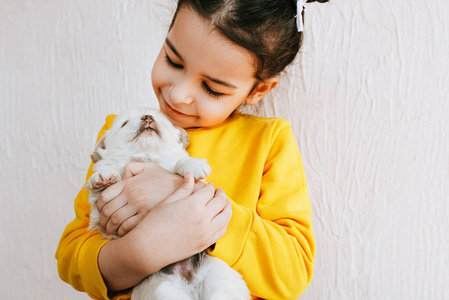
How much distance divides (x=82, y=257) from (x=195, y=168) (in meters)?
0.36

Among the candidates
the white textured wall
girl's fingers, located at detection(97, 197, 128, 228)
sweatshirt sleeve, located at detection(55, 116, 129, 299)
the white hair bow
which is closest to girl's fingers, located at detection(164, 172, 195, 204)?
girl's fingers, located at detection(97, 197, 128, 228)

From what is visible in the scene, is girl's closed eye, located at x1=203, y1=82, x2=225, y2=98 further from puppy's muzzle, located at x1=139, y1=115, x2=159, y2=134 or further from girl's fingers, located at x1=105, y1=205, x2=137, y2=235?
girl's fingers, located at x1=105, y1=205, x2=137, y2=235

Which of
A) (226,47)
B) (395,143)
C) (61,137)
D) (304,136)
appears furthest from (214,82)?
(61,137)

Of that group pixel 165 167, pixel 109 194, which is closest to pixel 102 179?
pixel 109 194

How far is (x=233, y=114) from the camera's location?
143cm

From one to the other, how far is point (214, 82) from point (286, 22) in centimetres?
25

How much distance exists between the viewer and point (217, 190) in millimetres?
1077

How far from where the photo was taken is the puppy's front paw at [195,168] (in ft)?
3.57

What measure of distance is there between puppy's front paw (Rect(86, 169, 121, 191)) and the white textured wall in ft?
1.99

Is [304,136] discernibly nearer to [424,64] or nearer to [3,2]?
[424,64]

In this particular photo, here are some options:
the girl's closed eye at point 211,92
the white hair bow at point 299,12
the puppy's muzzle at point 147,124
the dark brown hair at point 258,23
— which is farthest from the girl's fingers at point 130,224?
the white hair bow at point 299,12

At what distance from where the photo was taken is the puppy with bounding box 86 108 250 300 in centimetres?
98

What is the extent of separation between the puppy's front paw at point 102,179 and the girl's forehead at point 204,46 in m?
0.34

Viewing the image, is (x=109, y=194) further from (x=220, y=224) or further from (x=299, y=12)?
(x=299, y=12)
